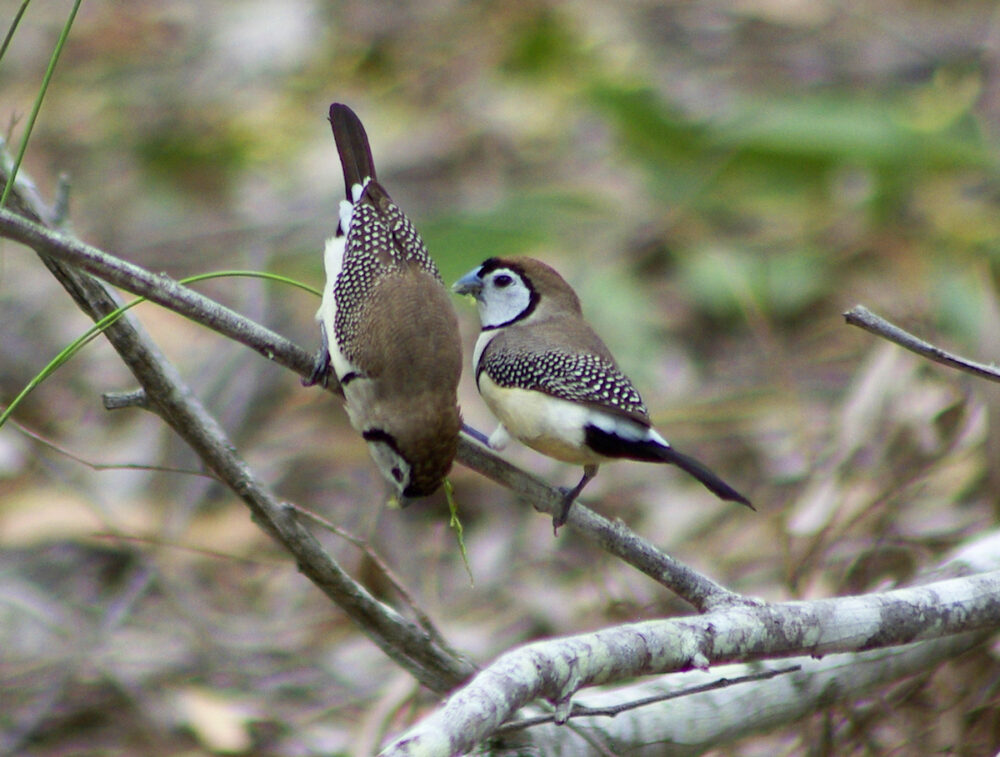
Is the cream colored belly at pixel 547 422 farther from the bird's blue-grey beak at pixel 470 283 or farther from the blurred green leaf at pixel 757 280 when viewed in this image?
the blurred green leaf at pixel 757 280

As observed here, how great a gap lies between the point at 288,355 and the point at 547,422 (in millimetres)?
724

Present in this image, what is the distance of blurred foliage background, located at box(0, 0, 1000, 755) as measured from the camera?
417 cm

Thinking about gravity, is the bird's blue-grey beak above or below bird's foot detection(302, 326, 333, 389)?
above

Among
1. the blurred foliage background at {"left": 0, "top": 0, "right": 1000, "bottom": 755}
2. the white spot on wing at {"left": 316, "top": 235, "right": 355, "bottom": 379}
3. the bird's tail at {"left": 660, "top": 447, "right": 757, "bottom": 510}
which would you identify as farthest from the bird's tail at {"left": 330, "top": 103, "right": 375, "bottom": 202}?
the bird's tail at {"left": 660, "top": 447, "right": 757, "bottom": 510}

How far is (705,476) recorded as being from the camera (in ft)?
8.70

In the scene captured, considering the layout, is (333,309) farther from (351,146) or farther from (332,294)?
(351,146)

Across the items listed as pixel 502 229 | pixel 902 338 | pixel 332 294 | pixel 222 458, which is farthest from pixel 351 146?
pixel 502 229

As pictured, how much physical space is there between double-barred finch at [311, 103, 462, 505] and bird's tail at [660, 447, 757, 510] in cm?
51

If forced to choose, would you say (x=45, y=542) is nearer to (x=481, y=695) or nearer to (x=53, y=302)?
(x=53, y=302)

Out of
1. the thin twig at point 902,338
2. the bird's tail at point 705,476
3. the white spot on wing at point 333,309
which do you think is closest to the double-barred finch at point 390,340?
the white spot on wing at point 333,309

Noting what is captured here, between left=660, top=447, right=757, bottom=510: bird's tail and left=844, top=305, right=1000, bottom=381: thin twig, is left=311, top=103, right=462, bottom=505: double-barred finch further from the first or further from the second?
left=844, top=305, right=1000, bottom=381: thin twig

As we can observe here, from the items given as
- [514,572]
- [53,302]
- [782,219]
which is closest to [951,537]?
[514,572]

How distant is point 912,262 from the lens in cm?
639

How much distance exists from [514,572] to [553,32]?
5327mm
